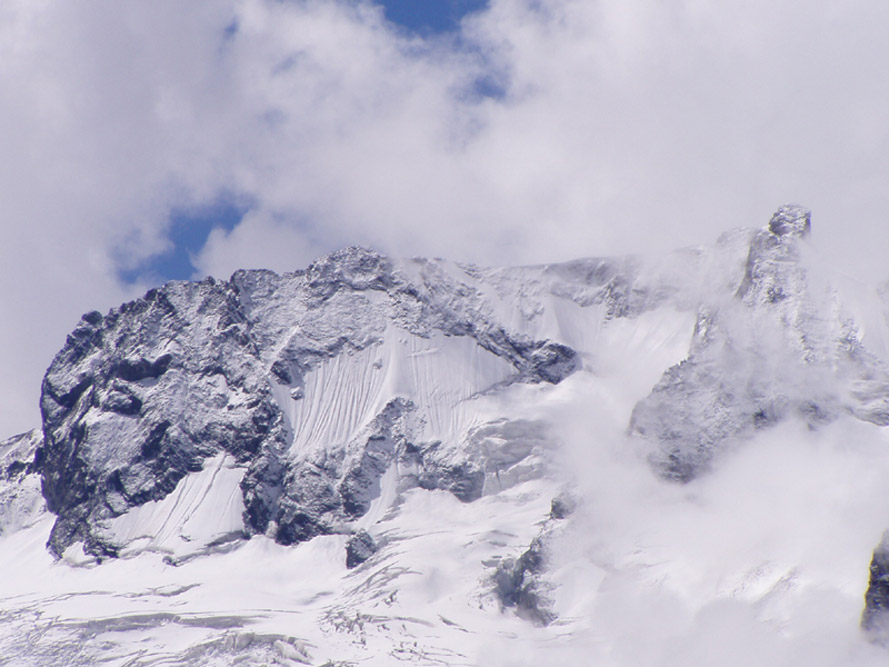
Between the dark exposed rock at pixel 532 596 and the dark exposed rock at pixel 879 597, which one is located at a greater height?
the dark exposed rock at pixel 532 596

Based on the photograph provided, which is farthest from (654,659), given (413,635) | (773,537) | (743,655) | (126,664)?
(126,664)

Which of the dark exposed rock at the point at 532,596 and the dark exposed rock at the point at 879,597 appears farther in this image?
the dark exposed rock at the point at 532,596

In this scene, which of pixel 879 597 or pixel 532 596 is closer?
pixel 879 597

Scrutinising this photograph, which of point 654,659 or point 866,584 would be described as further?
point 654,659

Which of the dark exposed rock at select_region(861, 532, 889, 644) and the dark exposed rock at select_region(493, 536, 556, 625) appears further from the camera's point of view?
the dark exposed rock at select_region(493, 536, 556, 625)

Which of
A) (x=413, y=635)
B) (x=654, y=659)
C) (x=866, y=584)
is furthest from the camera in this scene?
(x=413, y=635)

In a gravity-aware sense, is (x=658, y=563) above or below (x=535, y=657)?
above

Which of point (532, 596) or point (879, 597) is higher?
point (532, 596)

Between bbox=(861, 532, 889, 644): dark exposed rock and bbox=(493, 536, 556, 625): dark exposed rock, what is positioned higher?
bbox=(493, 536, 556, 625): dark exposed rock

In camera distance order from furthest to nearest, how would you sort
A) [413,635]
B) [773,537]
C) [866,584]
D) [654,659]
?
[413,635] → [773,537] → [654,659] → [866,584]

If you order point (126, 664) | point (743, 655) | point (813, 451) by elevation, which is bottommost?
point (743, 655)

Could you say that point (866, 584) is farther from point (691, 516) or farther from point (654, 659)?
point (691, 516)

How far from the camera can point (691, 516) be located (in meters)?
198

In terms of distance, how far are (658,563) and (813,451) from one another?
37.7 metres
